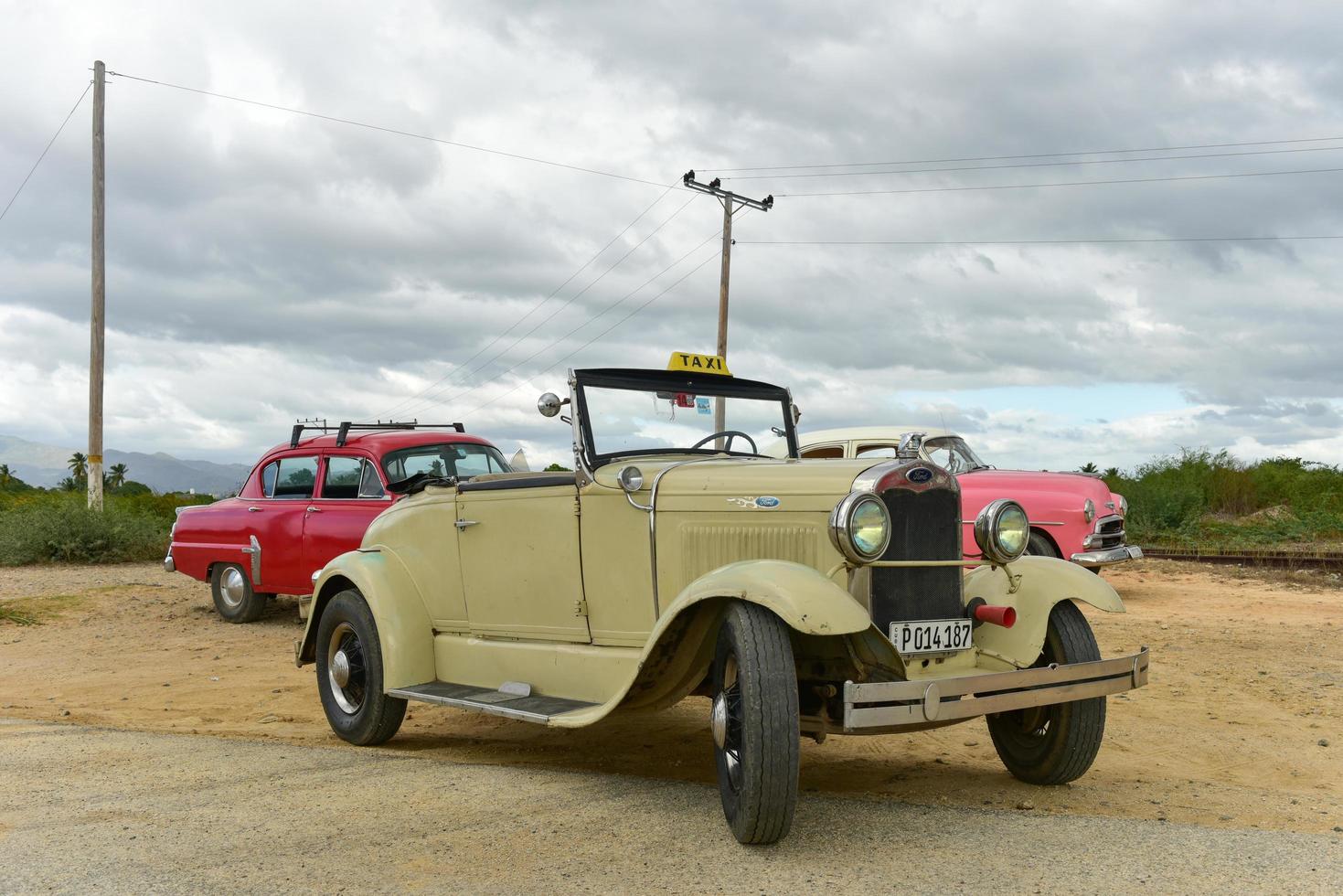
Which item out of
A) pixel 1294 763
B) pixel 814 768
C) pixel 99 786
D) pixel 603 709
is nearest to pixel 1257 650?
pixel 1294 763

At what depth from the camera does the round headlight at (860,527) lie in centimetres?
409

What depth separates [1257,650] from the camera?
8852 mm

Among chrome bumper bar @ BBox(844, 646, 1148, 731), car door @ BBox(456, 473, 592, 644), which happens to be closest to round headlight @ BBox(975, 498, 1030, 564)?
chrome bumper bar @ BBox(844, 646, 1148, 731)

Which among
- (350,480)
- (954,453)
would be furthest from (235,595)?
(954,453)

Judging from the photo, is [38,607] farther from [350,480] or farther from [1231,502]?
[1231,502]

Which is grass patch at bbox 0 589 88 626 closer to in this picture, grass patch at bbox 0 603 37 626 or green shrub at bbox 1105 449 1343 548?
grass patch at bbox 0 603 37 626

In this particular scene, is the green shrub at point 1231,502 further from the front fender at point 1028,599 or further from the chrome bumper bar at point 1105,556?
the front fender at point 1028,599

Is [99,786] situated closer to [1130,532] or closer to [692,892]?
[692,892]

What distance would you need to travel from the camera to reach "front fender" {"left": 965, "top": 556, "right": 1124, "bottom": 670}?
4.53 meters

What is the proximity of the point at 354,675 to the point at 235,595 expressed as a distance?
19.8 feet

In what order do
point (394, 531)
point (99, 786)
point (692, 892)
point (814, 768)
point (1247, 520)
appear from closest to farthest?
point (692, 892) → point (99, 786) → point (814, 768) → point (394, 531) → point (1247, 520)

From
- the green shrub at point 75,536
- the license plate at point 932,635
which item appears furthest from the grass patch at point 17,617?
the license plate at point 932,635

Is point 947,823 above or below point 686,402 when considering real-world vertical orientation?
below

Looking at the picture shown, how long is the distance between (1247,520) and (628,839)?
76.1 feet
